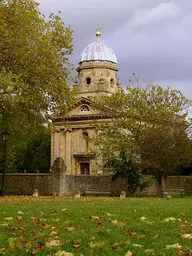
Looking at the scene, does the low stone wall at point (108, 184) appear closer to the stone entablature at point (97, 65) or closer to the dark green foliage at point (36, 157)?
the dark green foliage at point (36, 157)

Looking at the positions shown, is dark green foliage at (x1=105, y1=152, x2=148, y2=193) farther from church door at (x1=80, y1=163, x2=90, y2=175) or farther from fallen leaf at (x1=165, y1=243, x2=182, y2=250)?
church door at (x1=80, y1=163, x2=90, y2=175)

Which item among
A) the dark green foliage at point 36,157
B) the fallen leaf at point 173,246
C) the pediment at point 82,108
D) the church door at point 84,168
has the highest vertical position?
the pediment at point 82,108

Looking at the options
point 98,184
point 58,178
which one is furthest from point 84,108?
point 58,178

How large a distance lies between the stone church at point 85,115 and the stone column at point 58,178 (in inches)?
835

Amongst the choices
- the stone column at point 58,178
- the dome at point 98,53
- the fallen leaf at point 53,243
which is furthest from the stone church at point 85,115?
the fallen leaf at point 53,243

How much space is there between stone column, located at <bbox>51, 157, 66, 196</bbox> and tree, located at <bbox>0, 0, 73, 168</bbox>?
757cm

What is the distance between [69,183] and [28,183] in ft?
12.2

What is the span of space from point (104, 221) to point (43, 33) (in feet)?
51.5

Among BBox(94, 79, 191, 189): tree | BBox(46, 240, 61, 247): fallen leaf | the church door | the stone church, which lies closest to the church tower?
the stone church

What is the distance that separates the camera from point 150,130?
33.8 metres

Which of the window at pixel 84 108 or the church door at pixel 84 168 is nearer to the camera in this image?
the church door at pixel 84 168

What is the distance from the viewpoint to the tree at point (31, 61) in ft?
69.0

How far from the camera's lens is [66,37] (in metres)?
24.4

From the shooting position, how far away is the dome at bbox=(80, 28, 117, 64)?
6650 centimetres
